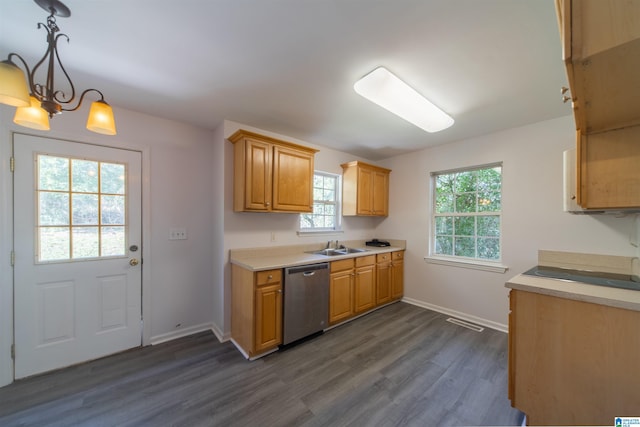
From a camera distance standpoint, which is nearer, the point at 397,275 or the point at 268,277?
the point at 268,277

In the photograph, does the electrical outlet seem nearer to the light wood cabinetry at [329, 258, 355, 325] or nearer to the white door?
the white door

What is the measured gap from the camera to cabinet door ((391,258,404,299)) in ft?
11.9

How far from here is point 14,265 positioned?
74.2 inches

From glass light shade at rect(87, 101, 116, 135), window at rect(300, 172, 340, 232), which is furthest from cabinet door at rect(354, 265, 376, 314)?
glass light shade at rect(87, 101, 116, 135)

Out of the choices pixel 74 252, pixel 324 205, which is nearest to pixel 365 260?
pixel 324 205

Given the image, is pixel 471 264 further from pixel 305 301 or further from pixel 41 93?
pixel 41 93

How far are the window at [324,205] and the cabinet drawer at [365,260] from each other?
0.74 metres

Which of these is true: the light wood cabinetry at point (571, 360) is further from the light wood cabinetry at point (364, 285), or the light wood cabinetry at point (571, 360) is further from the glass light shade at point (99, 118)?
the glass light shade at point (99, 118)

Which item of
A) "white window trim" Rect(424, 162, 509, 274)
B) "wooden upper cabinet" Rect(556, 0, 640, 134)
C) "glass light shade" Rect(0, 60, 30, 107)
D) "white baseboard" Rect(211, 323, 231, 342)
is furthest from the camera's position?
"white window trim" Rect(424, 162, 509, 274)

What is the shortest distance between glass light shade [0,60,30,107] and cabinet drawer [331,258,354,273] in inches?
101

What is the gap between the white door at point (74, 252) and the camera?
1924 millimetres

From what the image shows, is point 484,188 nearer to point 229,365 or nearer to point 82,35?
point 229,365

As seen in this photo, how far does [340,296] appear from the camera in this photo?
289 cm

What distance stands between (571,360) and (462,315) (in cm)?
191
